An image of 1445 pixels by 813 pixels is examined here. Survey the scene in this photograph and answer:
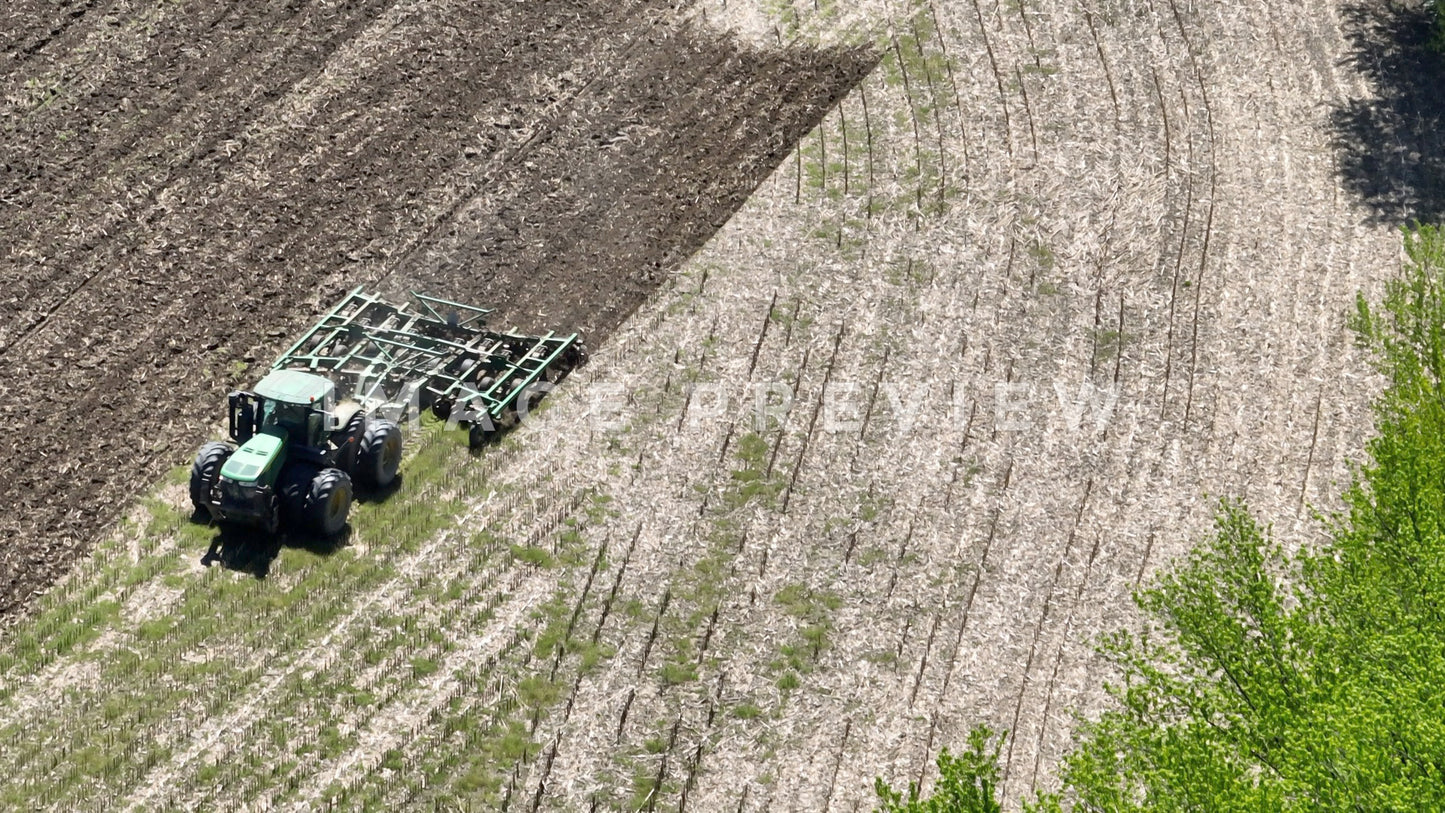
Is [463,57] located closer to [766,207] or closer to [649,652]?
[766,207]

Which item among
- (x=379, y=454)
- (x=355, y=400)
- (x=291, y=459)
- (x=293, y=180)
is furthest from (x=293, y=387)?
(x=293, y=180)

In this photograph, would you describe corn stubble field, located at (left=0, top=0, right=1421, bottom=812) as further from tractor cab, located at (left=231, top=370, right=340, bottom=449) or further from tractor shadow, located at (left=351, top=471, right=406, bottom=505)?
tractor cab, located at (left=231, top=370, right=340, bottom=449)

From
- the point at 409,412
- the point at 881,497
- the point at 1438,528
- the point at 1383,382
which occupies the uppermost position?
the point at 1438,528

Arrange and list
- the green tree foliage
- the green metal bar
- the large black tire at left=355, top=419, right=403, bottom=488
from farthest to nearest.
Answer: the green metal bar < the large black tire at left=355, top=419, right=403, bottom=488 < the green tree foliage

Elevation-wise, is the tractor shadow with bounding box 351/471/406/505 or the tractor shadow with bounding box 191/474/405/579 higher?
the tractor shadow with bounding box 191/474/405/579

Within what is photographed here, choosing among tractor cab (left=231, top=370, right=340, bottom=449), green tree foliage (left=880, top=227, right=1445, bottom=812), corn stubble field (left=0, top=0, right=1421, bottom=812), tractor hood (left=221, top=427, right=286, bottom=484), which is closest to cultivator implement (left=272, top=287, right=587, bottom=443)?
corn stubble field (left=0, top=0, right=1421, bottom=812)

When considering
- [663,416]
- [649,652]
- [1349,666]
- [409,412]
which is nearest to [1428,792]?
[1349,666]

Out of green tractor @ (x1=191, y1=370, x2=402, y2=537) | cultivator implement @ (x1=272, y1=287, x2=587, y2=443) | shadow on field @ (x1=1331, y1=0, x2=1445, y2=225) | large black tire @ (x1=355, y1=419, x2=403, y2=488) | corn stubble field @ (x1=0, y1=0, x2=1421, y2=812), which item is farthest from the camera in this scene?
shadow on field @ (x1=1331, y1=0, x2=1445, y2=225)

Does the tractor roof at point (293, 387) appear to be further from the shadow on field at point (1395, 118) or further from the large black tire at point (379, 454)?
the shadow on field at point (1395, 118)
